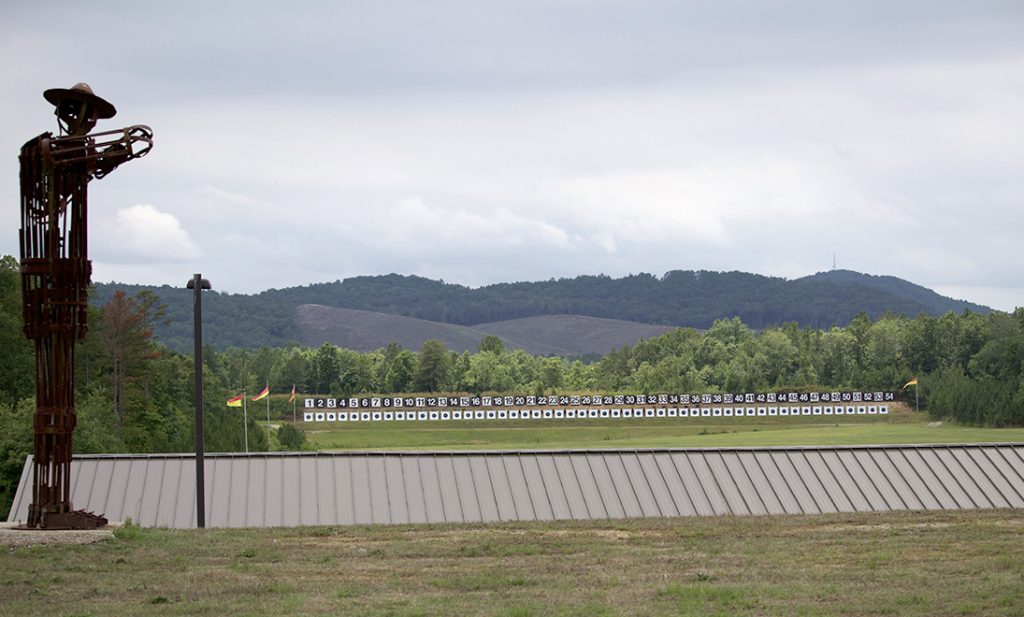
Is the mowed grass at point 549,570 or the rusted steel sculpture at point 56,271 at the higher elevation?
the rusted steel sculpture at point 56,271

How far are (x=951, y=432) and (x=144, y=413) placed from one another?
188 feet

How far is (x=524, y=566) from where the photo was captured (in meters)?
Answer: 18.9

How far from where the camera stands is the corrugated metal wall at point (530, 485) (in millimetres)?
25469

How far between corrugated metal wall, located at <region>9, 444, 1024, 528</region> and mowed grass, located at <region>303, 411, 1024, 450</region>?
5321 cm

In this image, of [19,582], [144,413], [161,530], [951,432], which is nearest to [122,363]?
[144,413]

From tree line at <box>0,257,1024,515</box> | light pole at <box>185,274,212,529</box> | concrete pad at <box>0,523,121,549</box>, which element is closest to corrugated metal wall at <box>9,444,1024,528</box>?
light pole at <box>185,274,212,529</box>

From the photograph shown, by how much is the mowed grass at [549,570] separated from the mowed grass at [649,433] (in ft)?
192

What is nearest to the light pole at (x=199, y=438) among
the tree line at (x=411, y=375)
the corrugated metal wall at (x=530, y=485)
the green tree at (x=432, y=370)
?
the corrugated metal wall at (x=530, y=485)

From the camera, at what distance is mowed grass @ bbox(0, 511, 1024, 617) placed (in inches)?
626

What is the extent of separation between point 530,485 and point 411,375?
169 metres

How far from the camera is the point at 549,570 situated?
1850 centimetres

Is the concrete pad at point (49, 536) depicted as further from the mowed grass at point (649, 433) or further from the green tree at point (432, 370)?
the green tree at point (432, 370)

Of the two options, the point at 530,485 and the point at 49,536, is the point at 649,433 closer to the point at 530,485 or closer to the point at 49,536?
the point at 530,485

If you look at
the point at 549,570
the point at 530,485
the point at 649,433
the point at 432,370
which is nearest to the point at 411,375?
the point at 432,370
